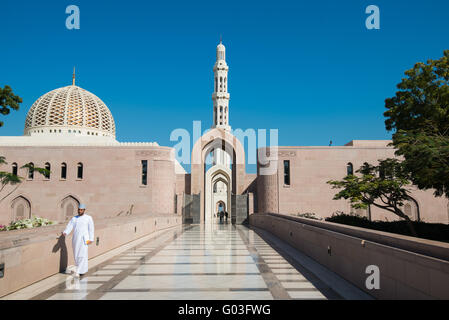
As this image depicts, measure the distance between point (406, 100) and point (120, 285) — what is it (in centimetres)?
1440

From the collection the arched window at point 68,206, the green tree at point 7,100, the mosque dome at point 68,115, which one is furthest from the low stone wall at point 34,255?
the mosque dome at point 68,115

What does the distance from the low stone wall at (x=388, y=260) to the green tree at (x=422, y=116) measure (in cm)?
475

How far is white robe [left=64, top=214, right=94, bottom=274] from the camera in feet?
21.7

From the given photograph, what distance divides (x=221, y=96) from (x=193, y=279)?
4228cm

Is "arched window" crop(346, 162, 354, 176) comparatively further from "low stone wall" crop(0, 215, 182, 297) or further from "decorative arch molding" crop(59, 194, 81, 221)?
"low stone wall" crop(0, 215, 182, 297)

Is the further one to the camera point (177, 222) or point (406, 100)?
point (177, 222)

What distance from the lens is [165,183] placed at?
26.7 metres

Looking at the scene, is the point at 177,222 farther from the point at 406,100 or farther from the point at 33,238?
the point at 33,238

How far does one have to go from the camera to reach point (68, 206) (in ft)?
87.1

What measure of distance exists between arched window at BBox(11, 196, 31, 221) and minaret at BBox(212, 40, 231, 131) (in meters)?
25.8

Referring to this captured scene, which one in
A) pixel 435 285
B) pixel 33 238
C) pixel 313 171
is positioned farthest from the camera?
pixel 313 171

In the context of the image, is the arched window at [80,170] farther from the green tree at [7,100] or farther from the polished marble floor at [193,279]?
the polished marble floor at [193,279]
